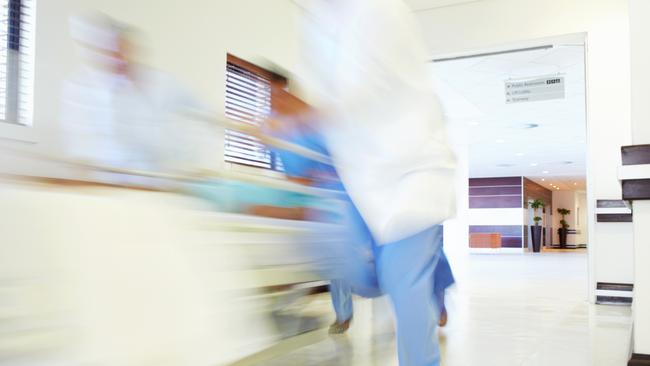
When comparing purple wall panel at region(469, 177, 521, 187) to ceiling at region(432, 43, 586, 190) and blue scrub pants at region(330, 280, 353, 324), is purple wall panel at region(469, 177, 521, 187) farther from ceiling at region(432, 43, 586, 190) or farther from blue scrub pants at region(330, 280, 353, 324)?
blue scrub pants at region(330, 280, 353, 324)

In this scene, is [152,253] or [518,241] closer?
[152,253]

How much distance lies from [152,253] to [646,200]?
2.35 m

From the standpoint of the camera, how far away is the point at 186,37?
15.2ft

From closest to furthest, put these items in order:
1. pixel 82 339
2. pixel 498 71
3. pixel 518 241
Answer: pixel 82 339 < pixel 498 71 < pixel 518 241

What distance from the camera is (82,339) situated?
84 centimetres

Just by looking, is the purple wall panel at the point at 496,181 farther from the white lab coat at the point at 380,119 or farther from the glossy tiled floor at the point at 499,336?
the white lab coat at the point at 380,119

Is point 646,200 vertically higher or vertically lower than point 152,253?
higher

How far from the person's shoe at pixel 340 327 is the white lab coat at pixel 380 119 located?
35cm

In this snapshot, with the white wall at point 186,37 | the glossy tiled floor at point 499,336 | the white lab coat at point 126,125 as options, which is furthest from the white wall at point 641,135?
the white lab coat at point 126,125

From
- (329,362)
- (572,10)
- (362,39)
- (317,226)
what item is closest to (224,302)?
(317,226)

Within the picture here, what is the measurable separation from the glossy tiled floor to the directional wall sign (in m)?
3.61

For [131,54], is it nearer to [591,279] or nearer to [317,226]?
[317,226]

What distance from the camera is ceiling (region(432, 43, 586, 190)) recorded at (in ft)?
24.7

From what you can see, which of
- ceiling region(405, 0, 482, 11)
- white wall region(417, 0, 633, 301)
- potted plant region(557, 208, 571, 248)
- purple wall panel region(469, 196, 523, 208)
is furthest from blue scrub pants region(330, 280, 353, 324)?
potted plant region(557, 208, 571, 248)
